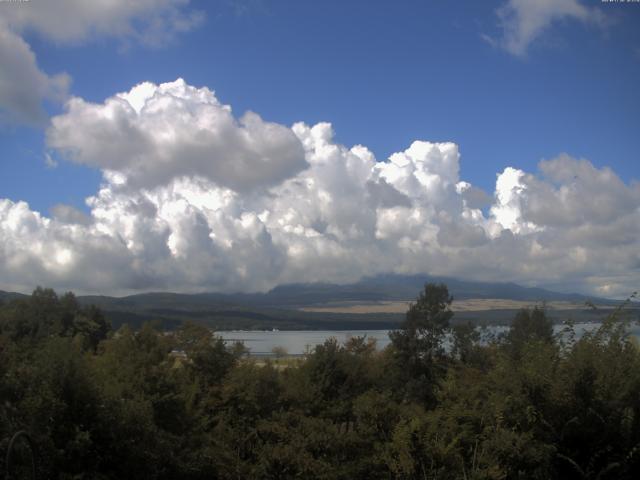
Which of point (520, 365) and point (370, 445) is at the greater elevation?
point (520, 365)

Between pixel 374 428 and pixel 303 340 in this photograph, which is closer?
pixel 374 428

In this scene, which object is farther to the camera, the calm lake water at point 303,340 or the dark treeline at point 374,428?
the calm lake water at point 303,340

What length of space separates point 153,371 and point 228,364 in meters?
12.7

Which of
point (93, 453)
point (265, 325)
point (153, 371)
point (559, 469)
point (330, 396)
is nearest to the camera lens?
point (93, 453)

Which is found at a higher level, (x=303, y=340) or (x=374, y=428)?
(x=374, y=428)

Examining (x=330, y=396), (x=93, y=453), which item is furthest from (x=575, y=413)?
(x=330, y=396)

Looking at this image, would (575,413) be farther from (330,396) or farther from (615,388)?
(330,396)

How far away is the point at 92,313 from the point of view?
7338cm

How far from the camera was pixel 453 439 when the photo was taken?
12.5 meters

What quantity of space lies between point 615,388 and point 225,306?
172 metres

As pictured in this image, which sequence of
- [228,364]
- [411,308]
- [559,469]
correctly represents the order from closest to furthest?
[559,469]
[228,364]
[411,308]

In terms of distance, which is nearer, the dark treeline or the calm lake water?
the dark treeline

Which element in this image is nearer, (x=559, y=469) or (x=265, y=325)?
(x=559, y=469)

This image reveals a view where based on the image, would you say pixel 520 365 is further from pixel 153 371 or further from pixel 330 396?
pixel 330 396
